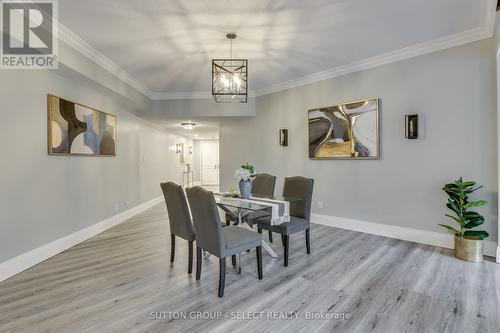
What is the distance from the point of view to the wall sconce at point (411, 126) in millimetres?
3508

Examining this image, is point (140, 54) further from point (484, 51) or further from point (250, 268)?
point (484, 51)

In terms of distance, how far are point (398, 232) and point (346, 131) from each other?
1.76 meters

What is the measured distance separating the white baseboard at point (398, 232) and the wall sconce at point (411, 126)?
4.44ft

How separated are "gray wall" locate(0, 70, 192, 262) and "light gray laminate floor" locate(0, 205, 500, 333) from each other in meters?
0.46

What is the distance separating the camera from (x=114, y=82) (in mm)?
4164

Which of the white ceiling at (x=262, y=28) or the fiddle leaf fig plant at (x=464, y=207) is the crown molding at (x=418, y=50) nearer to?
the white ceiling at (x=262, y=28)

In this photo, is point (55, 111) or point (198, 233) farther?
point (55, 111)

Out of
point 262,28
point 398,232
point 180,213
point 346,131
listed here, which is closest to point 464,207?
point 398,232

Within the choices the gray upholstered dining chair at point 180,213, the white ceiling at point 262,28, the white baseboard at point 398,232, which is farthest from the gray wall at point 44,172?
the white baseboard at point 398,232

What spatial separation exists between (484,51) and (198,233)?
4028mm

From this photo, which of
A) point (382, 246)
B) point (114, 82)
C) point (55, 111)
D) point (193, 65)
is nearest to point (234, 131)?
point (193, 65)

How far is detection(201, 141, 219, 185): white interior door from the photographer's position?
1155cm

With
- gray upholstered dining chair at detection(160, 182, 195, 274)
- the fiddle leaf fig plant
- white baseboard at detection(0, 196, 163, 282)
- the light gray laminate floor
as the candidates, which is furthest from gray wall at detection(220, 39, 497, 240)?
white baseboard at detection(0, 196, 163, 282)

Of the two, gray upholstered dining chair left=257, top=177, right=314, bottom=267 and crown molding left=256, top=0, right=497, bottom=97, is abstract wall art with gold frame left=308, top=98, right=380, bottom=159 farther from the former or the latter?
gray upholstered dining chair left=257, top=177, right=314, bottom=267
